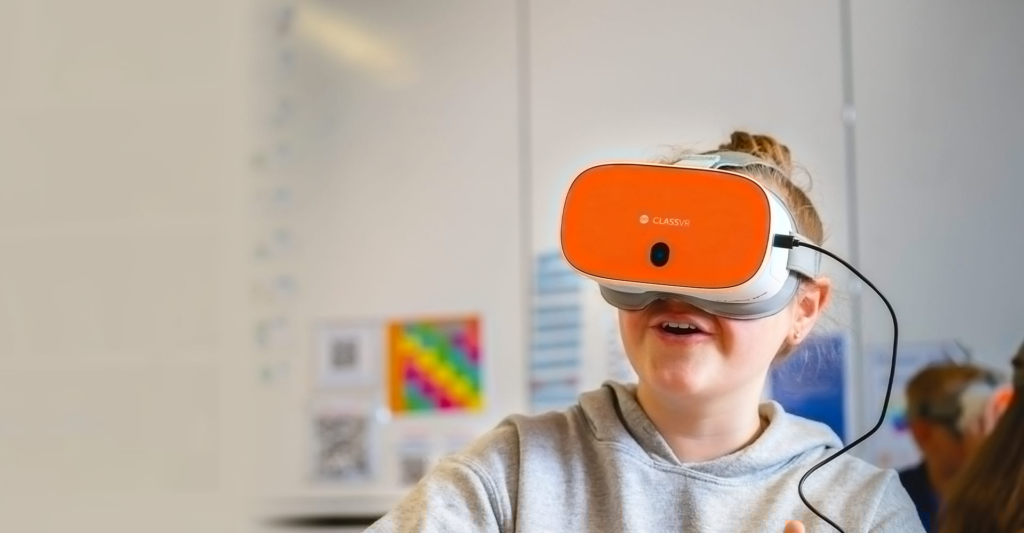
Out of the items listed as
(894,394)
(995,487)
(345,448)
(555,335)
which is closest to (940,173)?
(894,394)

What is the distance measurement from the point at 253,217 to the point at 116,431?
21.5 inches

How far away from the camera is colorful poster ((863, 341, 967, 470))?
76.3 inches

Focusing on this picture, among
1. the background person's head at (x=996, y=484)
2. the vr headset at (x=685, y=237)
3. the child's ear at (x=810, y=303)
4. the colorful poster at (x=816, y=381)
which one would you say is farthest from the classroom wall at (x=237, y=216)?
the vr headset at (x=685, y=237)

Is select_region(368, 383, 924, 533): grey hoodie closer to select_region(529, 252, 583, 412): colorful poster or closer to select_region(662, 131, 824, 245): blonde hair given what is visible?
select_region(662, 131, 824, 245): blonde hair

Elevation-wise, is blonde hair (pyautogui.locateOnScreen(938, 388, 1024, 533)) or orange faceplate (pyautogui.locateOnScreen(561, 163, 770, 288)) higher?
orange faceplate (pyautogui.locateOnScreen(561, 163, 770, 288))

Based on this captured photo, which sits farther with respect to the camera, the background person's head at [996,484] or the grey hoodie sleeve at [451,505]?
the background person's head at [996,484]

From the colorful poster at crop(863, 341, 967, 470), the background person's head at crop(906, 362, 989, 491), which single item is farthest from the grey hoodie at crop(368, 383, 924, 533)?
the colorful poster at crop(863, 341, 967, 470)

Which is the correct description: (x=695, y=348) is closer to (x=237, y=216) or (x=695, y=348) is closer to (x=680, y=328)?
(x=680, y=328)

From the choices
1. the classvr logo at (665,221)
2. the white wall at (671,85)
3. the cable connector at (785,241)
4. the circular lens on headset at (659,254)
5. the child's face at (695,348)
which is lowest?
the child's face at (695,348)

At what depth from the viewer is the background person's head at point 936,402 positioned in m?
1.80

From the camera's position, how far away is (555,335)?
2168 millimetres

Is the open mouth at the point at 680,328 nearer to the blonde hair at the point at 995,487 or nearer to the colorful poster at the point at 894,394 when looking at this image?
the blonde hair at the point at 995,487

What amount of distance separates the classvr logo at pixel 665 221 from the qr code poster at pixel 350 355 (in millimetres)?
1457

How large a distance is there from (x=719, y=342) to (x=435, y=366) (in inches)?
54.0
